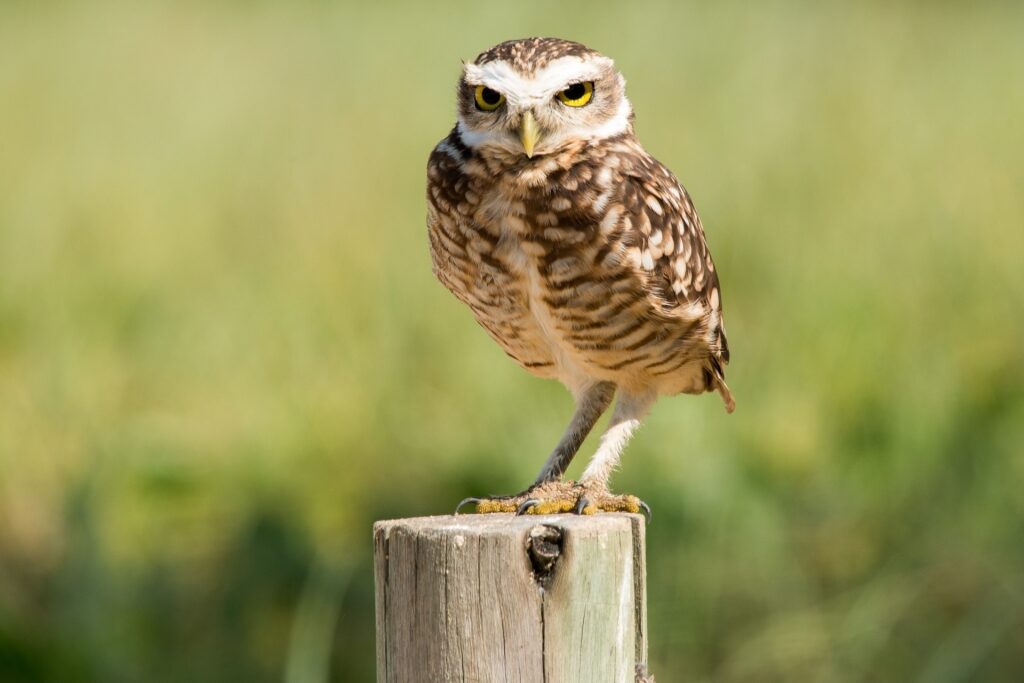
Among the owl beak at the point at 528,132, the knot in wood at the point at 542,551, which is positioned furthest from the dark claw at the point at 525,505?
the owl beak at the point at 528,132

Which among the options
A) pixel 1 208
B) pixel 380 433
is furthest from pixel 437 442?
pixel 1 208

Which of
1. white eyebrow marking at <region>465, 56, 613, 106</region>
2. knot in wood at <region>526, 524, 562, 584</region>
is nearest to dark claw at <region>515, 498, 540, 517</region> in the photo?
knot in wood at <region>526, 524, 562, 584</region>

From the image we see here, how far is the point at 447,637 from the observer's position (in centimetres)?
256

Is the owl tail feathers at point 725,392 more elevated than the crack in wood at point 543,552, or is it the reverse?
the owl tail feathers at point 725,392

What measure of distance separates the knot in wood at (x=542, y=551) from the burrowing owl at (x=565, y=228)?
23.1 inches

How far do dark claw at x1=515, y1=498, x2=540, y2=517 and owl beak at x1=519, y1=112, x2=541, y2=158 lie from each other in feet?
2.74

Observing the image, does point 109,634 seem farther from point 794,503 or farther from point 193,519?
point 794,503

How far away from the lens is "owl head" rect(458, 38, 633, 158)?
3.34 metres

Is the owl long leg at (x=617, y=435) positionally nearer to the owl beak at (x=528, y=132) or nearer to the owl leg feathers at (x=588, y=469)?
the owl leg feathers at (x=588, y=469)

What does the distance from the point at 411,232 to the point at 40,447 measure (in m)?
2.21

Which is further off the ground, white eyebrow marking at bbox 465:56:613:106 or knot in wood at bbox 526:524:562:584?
white eyebrow marking at bbox 465:56:613:106

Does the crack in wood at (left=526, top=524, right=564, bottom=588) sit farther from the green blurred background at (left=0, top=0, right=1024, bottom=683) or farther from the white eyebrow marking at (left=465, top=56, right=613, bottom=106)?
the green blurred background at (left=0, top=0, right=1024, bottom=683)

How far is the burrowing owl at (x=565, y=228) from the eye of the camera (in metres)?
3.38

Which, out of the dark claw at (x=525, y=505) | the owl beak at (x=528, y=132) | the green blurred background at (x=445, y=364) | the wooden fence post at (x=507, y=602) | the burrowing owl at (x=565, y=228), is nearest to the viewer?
the wooden fence post at (x=507, y=602)
